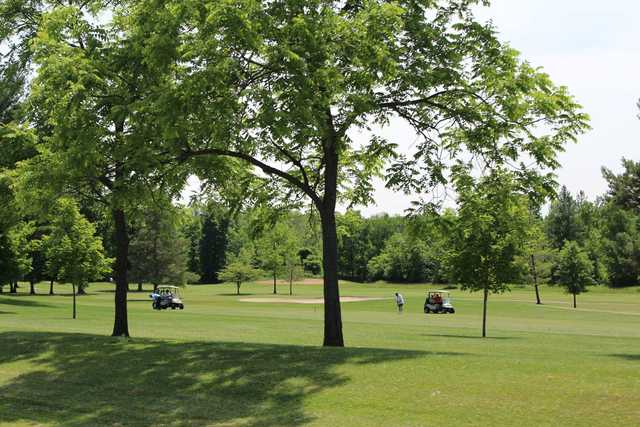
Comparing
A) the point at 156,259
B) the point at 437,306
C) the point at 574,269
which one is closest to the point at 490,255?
the point at 437,306

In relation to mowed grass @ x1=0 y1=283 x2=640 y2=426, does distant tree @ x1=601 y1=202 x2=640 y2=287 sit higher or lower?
higher

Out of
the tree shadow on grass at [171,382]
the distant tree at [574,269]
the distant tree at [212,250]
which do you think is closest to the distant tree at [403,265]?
the distant tree at [212,250]

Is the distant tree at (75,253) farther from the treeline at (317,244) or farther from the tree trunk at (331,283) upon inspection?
the tree trunk at (331,283)

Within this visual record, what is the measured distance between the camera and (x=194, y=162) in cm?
1720

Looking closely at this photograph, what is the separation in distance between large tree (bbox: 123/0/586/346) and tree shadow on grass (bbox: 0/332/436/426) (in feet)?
9.95

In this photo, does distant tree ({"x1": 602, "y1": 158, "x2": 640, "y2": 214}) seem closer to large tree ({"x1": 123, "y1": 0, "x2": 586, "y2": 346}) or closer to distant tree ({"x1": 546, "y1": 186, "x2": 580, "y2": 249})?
large tree ({"x1": 123, "y1": 0, "x2": 586, "y2": 346})

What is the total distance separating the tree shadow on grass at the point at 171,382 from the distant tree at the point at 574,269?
49155 millimetres

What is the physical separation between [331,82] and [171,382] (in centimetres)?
723

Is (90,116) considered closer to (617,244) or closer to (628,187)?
(628,187)

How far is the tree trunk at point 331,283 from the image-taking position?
17.2 m

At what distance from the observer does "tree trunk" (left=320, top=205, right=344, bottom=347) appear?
17.2 meters

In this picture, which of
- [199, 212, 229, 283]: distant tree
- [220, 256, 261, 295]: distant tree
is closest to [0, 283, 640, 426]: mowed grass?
[220, 256, 261, 295]: distant tree

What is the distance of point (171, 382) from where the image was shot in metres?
13.6

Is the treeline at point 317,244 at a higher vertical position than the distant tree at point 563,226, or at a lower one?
lower
